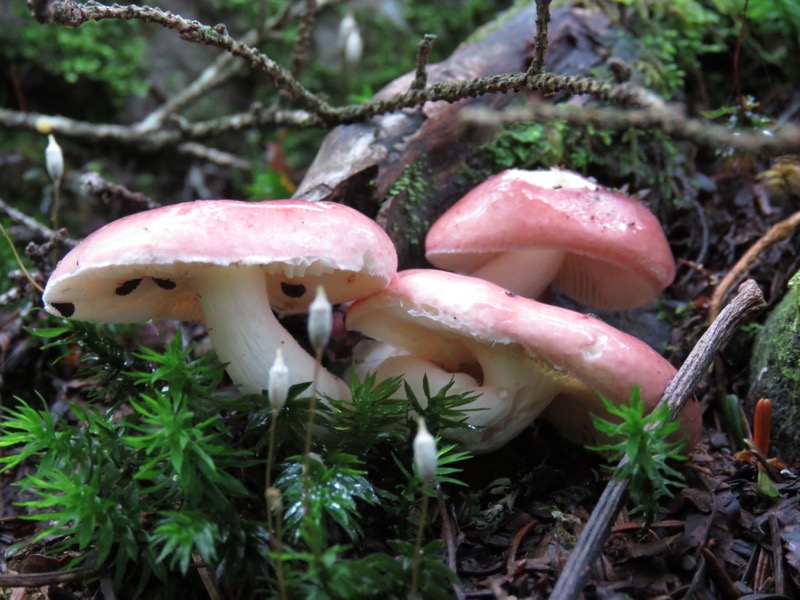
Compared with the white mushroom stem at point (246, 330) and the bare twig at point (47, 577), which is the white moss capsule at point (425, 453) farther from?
the bare twig at point (47, 577)

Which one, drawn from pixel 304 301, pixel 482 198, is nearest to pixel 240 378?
pixel 304 301

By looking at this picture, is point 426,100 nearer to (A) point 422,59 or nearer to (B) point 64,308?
(A) point 422,59

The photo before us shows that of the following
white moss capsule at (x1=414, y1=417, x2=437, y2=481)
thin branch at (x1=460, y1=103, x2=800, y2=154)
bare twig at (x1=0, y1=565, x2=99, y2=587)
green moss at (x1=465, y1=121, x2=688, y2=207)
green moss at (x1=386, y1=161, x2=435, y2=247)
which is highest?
thin branch at (x1=460, y1=103, x2=800, y2=154)

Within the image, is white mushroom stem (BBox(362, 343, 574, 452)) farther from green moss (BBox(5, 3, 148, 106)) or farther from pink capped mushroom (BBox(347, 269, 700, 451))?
green moss (BBox(5, 3, 148, 106))

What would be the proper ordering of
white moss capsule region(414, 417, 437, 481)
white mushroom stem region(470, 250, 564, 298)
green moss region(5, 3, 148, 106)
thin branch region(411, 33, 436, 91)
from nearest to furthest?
white moss capsule region(414, 417, 437, 481)
thin branch region(411, 33, 436, 91)
white mushroom stem region(470, 250, 564, 298)
green moss region(5, 3, 148, 106)

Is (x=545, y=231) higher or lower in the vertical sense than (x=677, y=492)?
higher

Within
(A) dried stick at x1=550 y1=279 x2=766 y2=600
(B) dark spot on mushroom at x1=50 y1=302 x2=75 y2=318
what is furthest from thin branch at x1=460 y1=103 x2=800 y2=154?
(B) dark spot on mushroom at x1=50 y1=302 x2=75 y2=318

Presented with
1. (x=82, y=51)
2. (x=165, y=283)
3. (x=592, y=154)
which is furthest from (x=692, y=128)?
(x=82, y=51)
